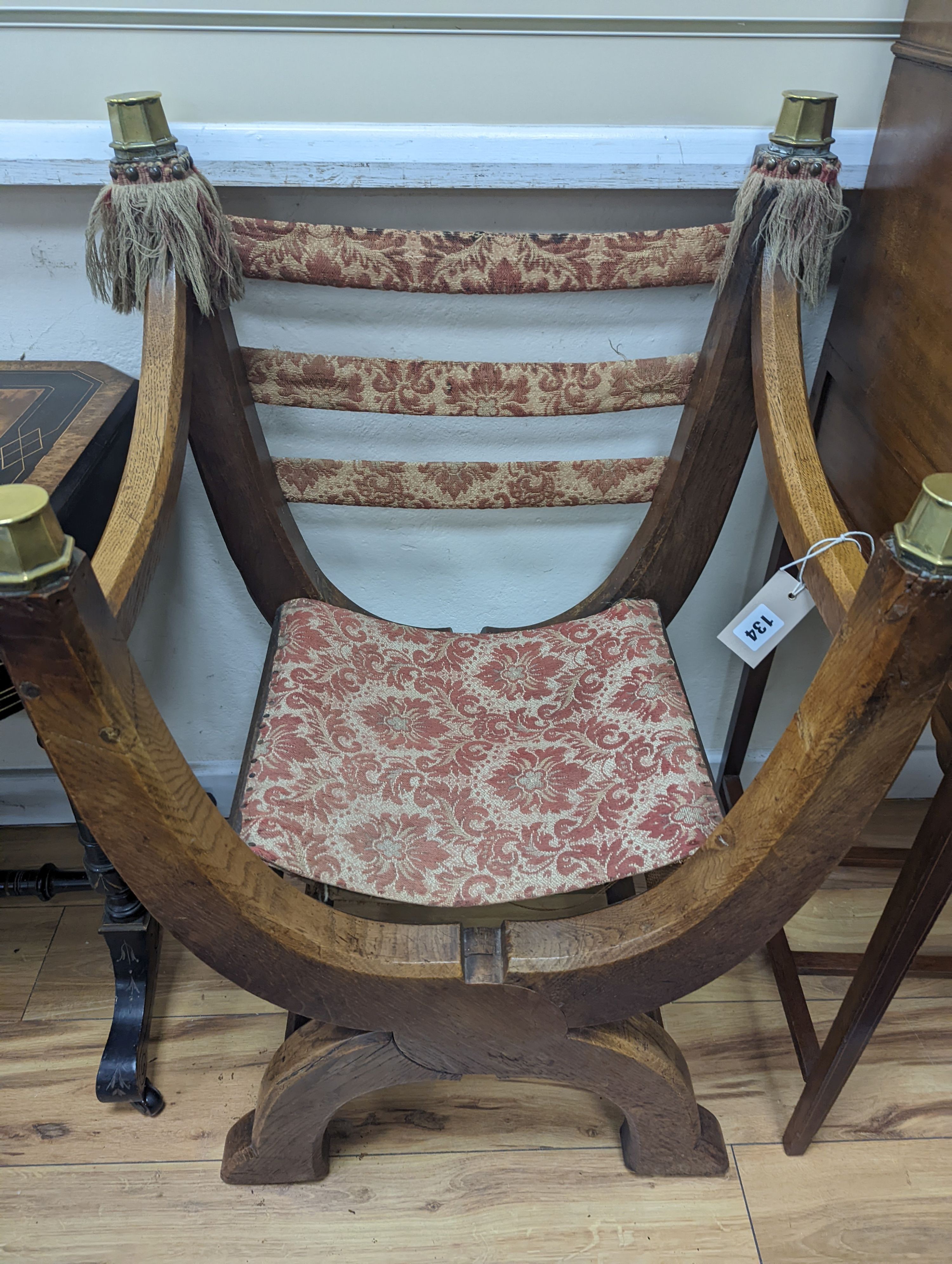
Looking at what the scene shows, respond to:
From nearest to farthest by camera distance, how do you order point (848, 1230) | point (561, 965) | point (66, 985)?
point (561, 965) → point (848, 1230) → point (66, 985)

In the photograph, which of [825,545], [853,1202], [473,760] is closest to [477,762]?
[473,760]

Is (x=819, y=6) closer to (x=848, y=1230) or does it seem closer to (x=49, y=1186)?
(x=848, y=1230)

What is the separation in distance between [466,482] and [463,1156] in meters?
0.75

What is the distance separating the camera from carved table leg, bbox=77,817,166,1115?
0.98 metres

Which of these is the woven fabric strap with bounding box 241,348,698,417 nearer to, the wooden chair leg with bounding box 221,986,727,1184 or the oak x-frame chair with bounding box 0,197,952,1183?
the oak x-frame chair with bounding box 0,197,952,1183

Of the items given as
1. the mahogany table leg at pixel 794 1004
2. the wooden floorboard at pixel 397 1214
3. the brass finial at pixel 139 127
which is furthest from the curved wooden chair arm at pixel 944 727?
the brass finial at pixel 139 127

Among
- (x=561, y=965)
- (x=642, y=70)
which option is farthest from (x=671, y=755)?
(x=642, y=70)

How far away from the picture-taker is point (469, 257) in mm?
839

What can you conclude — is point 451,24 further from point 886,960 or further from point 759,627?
point 886,960

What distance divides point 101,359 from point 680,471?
659mm

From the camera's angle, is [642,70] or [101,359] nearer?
[642,70]

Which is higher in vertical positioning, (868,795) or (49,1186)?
(868,795)

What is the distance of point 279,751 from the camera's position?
2.67 feet

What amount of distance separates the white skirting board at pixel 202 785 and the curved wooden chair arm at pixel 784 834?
2.09ft
